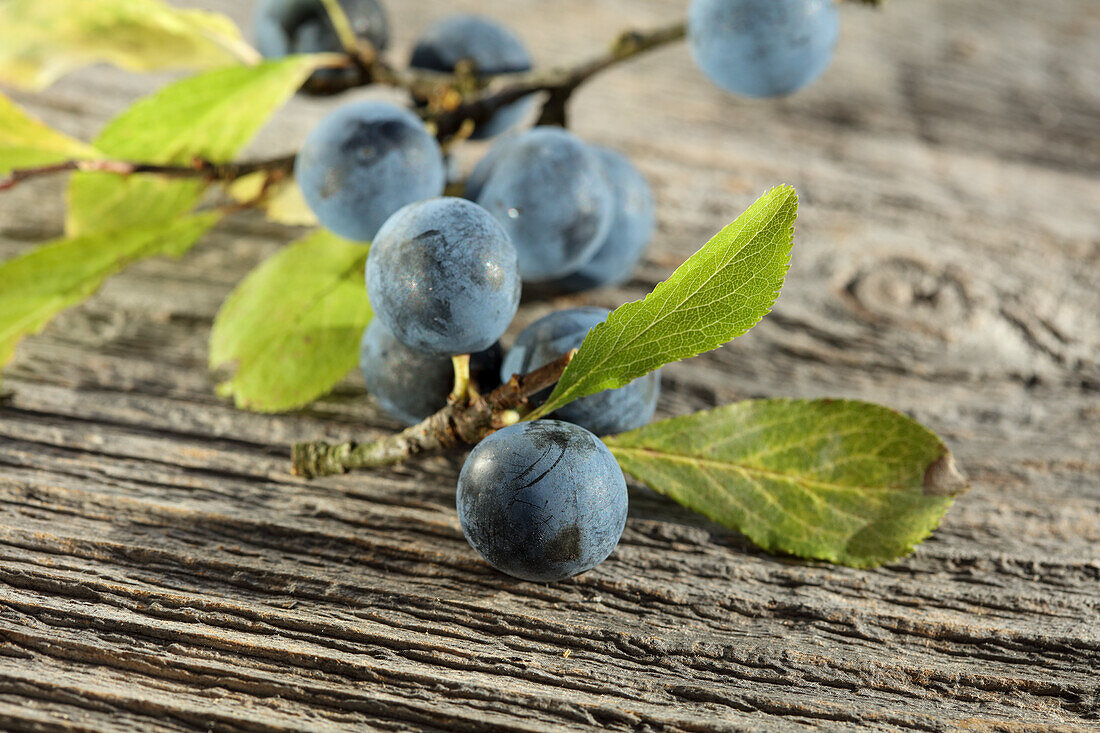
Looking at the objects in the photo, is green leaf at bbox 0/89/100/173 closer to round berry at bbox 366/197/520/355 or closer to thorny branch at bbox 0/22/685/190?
thorny branch at bbox 0/22/685/190

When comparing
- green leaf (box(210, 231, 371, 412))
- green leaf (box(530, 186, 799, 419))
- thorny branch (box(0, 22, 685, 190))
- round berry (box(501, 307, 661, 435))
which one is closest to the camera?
green leaf (box(530, 186, 799, 419))

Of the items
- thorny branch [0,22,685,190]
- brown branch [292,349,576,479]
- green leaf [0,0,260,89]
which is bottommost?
brown branch [292,349,576,479]

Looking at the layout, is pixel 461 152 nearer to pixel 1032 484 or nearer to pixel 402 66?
pixel 402 66

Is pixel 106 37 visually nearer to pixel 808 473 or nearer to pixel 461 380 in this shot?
pixel 461 380

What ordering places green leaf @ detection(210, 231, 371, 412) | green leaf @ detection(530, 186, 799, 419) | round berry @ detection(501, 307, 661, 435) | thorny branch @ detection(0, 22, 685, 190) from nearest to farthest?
green leaf @ detection(530, 186, 799, 419)
round berry @ detection(501, 307, 661, 435)
green leaf @ detection(210, 231, 371, 412)
thorny branch @ detection(0, 22, 685, 190)

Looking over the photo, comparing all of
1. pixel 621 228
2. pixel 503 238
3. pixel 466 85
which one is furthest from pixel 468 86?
pixel 503 238

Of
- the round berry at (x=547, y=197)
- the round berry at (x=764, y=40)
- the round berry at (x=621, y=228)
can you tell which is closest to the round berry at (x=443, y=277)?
the round berry at (x=547, y=197)

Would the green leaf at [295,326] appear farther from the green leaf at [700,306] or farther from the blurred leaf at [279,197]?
the green leaf at [700,306]

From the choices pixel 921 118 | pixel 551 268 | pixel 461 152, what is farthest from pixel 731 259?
pixel 921 118

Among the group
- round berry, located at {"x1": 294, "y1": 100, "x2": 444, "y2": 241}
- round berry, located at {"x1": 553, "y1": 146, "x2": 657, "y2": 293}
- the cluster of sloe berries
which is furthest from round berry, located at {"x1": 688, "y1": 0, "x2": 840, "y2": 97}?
round berry, located at {"x1": 294, "y1": 100, "x2": 444, "y2": 241}
